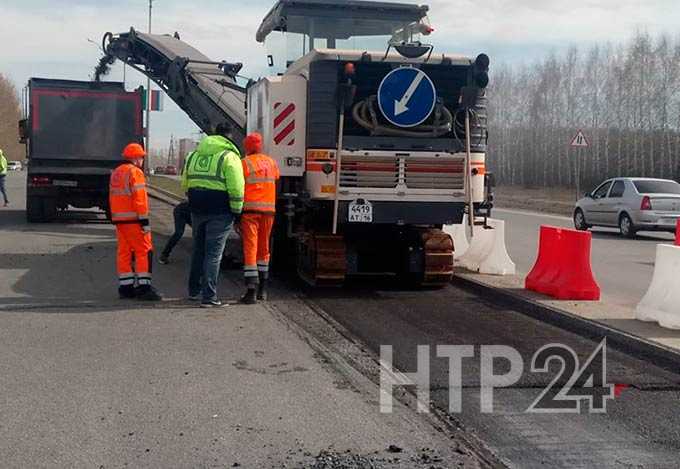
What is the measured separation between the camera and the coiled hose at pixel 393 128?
35.9 feet

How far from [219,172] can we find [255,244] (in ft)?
2.92

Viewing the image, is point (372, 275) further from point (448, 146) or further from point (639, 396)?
point (639, 396)

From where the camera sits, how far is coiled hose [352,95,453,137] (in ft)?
35.9

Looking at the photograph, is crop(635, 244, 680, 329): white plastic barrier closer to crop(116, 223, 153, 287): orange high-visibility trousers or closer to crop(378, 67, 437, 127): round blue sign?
crop(378, 67, 437, 127): round blue sign

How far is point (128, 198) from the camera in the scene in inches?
413

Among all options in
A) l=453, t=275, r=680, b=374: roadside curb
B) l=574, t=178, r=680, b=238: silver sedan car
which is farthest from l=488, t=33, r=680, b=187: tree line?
l=453, t=275, r=680, b=374: roadside curb

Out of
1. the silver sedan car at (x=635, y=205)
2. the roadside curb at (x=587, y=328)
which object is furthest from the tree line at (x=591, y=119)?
the roadside curb at (x=587, y=328)

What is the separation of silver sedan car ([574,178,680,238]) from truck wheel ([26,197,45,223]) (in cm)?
1366

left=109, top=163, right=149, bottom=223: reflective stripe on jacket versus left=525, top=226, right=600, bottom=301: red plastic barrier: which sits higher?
left=109, top=163, right=149, bottom=223: reflective stripe on jacket

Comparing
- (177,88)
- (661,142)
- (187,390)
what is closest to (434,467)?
(187,390)

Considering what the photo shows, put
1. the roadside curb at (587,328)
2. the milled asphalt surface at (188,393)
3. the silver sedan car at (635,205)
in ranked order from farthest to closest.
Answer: the silver sedan car at (635,205) → the roadside curb at (587,328) → the milled asphalt surface at (188,393)

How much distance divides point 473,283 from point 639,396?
195 inches

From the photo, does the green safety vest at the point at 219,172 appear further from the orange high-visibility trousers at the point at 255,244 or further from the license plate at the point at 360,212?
the license plate at the point at 360,212

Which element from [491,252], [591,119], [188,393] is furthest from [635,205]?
[591,119]
